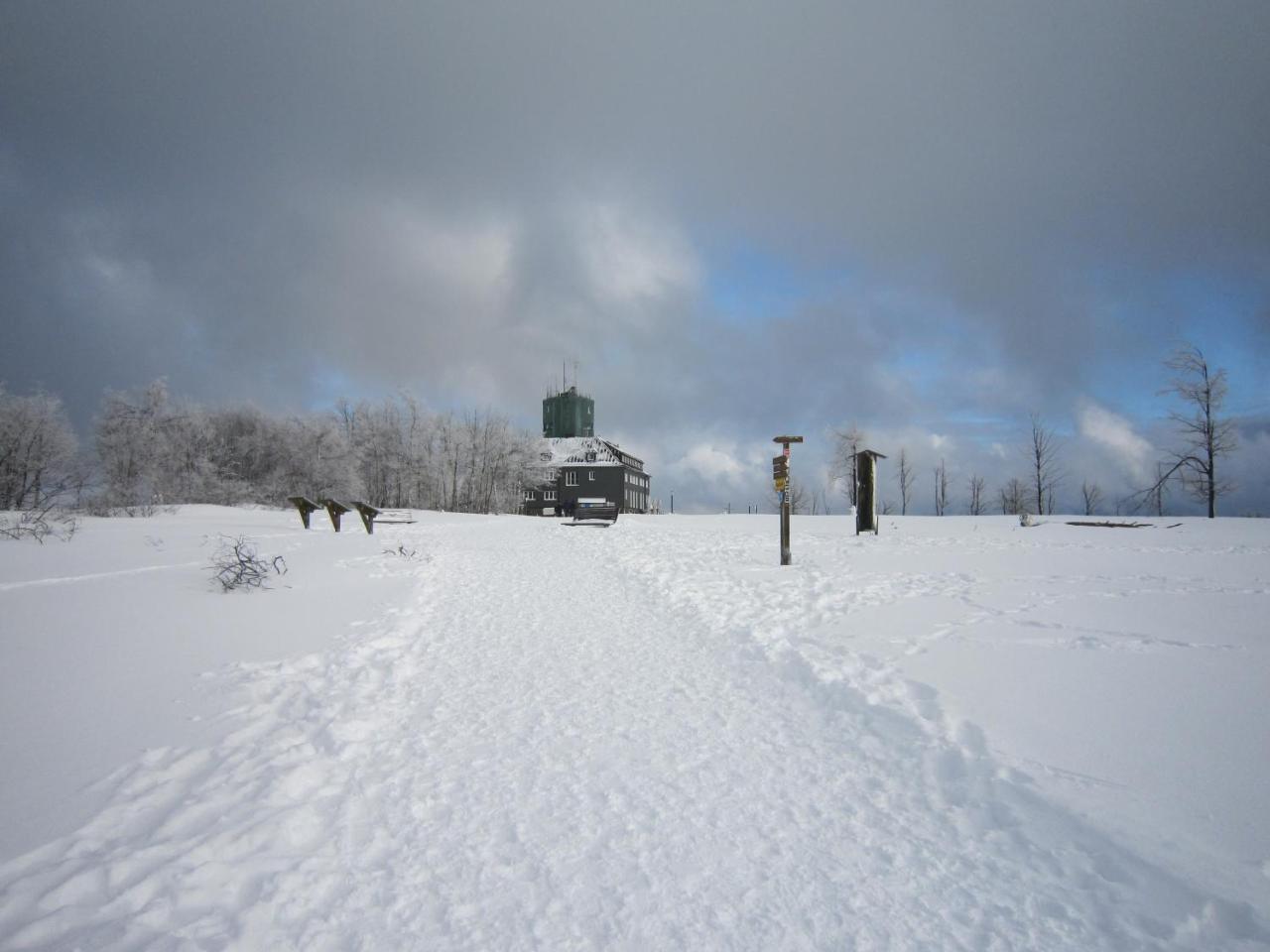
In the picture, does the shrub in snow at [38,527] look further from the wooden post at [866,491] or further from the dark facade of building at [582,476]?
the dark facade of building at [582,476]

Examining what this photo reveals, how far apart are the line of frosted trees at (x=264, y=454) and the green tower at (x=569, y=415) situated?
39761 mm

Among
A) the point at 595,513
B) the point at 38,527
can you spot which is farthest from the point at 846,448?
the point at 38,527

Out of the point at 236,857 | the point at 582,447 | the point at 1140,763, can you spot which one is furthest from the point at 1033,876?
the point at 582,447

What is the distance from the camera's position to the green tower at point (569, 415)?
102 metres

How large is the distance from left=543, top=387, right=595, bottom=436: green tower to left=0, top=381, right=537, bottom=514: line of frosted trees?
39761 mm

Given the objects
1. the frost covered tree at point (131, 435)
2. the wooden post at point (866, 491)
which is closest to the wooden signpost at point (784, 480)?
the wooden post at point (866, 491)

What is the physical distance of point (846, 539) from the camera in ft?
58.3

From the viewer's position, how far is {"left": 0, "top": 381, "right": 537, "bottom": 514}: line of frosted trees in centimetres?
3020

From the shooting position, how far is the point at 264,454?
4794 cm

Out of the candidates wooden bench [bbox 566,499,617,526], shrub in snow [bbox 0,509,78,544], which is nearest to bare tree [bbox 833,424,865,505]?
wooden bench [bbox 566,499,617,526]

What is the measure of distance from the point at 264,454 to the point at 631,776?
55.4 metres

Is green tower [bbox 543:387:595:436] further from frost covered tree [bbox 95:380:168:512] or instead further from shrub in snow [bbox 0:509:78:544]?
shrub in snow [bbox 0:509:78:544]

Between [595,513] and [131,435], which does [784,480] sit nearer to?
[595,513]

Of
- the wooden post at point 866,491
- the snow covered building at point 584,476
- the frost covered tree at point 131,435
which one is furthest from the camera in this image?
the snow covered building at point 584,476
